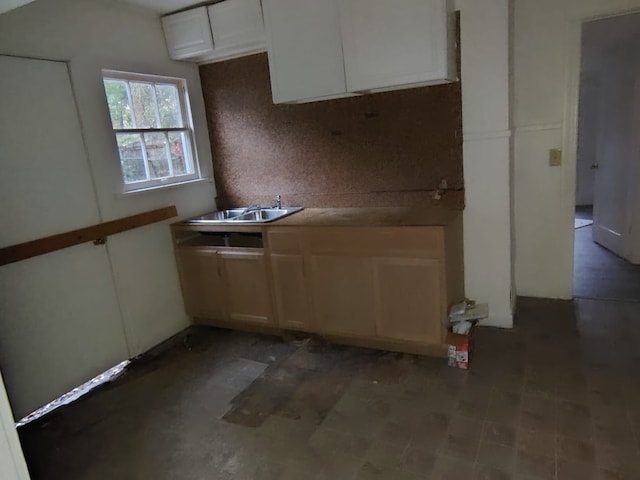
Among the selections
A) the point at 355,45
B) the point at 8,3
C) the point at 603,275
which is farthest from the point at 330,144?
the point at 603,275

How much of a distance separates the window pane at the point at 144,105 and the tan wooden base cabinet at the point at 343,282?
81 centimetres

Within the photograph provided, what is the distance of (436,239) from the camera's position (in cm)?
254

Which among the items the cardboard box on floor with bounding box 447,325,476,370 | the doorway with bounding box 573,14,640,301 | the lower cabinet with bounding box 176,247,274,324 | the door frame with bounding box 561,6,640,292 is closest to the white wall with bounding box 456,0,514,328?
the cardboard box on floor with bounding box 447,325,476,370

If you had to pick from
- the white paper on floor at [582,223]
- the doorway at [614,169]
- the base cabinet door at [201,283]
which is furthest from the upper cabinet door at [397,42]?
the white paper on floor at [582,223]

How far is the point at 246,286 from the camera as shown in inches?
126

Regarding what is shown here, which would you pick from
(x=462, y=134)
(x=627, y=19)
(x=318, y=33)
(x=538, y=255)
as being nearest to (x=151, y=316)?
(x=318, y=33)

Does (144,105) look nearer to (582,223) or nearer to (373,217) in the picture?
(373,217)

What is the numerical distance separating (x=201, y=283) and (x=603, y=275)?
11.0 feet

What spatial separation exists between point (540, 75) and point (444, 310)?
183 cm

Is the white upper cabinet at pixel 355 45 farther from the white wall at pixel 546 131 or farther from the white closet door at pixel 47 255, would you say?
the white closet door at pixel 47 255

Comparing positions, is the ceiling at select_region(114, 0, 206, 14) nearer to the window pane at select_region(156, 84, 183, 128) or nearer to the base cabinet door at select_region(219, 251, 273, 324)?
the window pane at select_region(156, 84, 183, 128)

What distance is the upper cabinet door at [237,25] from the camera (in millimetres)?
3063

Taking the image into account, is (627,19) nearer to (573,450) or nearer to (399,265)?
(399,265)

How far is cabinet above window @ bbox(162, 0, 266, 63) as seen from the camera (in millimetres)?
3082
